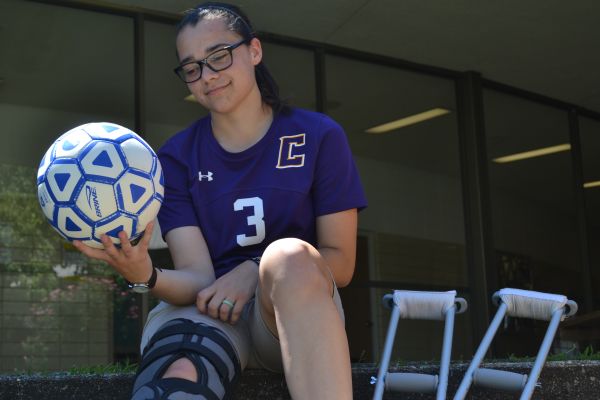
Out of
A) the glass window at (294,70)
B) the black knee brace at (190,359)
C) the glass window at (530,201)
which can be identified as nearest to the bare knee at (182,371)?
the black knee brace at (190,359)

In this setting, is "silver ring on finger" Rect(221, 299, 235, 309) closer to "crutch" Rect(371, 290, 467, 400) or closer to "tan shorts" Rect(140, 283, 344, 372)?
"tan shorts" Rect(140, 283, 344, 372)

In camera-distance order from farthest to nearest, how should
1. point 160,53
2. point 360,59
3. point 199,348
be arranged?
point 360,59 < point 160,53 < point 199,348

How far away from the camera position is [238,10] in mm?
2887

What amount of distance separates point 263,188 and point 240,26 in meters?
0.53

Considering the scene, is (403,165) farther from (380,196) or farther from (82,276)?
(82,276)

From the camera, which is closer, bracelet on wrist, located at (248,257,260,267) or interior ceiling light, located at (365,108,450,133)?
bracelet on wrist, located at (248,257,260,267)

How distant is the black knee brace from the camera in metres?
2.05

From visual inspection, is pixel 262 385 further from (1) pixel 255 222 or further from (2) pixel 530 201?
(2) pixel 530 201

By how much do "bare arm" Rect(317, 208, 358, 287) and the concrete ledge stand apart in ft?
1.22

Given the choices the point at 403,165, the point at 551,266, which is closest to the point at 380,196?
→ the point at 403,165

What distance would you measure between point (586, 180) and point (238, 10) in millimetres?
7657

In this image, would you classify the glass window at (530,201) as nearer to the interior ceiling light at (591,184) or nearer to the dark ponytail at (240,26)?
the interior ceiling light at (591,184)

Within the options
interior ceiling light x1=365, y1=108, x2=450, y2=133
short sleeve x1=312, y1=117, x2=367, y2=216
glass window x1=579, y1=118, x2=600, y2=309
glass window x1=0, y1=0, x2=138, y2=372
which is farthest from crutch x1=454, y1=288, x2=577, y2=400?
glass window x1=579, y1=118, x2=600, y2=309

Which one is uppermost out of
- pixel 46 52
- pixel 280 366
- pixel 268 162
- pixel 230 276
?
pixel 46 52
